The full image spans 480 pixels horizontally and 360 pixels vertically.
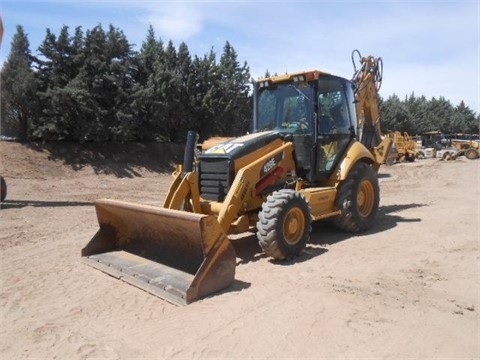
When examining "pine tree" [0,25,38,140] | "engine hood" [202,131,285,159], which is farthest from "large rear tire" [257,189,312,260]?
"pine tree" [0,25,38,140]

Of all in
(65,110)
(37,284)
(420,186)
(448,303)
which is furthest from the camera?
(65,110)

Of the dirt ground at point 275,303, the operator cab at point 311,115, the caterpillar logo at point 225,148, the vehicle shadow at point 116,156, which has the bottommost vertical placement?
the dirt ground at point 275,303

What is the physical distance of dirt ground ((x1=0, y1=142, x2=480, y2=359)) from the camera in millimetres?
3789

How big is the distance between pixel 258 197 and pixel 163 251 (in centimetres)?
173

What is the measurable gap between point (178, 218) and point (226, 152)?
5.91 feet

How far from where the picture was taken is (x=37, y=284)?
532cm

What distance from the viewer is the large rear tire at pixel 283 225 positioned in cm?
589

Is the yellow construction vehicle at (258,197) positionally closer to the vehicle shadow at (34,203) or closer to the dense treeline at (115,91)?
the vehicle shadow at (34,203)

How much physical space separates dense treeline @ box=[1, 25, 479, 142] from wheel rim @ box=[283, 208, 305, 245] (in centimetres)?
1477

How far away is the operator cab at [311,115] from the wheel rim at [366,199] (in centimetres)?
87

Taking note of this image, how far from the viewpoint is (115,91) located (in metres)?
20.8

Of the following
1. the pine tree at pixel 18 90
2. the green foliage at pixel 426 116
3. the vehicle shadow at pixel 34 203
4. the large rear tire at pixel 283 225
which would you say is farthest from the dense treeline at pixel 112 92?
the green foliage at pixel 426 116

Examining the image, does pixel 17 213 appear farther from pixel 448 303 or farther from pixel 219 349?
pixel 448 303

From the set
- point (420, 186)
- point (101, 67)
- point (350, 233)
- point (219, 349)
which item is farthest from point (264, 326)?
point (101, 67)
